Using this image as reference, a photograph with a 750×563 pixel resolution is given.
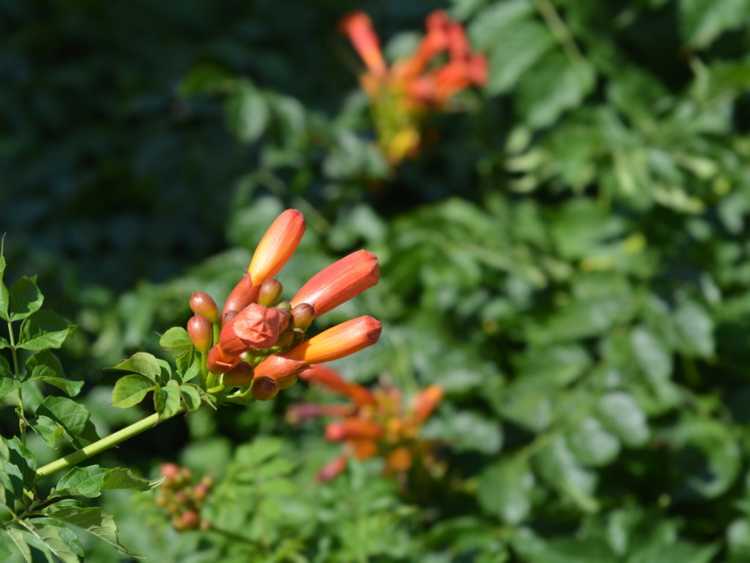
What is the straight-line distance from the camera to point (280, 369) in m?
1.88

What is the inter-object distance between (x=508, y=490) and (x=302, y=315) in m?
1.74

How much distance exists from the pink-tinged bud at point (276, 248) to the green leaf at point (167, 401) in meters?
0.24

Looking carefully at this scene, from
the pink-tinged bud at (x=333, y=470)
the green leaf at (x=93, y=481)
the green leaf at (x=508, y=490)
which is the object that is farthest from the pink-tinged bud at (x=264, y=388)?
the green leaf at (x=508, y=490)

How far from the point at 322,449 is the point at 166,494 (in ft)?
4.20

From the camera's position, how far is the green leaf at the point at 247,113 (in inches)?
156

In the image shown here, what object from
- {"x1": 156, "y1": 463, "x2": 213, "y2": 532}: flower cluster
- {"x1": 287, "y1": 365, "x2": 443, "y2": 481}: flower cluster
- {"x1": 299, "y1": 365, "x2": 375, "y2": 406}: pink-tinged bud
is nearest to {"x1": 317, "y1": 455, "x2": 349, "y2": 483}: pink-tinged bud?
{"x1": 287, "y1": 365, "x2": 443, "y2": 481}: flower cluster

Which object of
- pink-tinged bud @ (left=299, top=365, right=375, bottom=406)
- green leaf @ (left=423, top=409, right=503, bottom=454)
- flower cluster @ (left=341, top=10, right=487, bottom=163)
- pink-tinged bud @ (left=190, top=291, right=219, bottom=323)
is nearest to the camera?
pink-tinged bud @ (left=190, top=291, right=219, bottom=323)

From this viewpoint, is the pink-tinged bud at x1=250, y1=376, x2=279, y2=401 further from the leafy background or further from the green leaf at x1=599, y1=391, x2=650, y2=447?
the green leaf at x1=599, y1=391, x2=650, y2=447

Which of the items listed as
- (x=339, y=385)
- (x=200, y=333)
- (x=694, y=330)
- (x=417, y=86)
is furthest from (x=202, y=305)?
(x=417, y=86)

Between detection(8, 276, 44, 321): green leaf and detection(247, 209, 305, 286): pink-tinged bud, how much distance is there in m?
0.34

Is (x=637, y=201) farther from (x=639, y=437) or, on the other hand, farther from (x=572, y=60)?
(x=639, y=437)

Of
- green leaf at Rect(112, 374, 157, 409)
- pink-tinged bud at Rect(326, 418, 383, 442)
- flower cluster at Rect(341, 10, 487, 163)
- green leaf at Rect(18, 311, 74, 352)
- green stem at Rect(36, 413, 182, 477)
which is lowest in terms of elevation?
A: pink-tinged bud at Rect(326, 418, 383, 442)

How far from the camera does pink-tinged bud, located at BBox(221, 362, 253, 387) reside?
6.04 ft

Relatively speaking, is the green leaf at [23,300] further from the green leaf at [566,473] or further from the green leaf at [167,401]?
the green leaf at [566,473]
